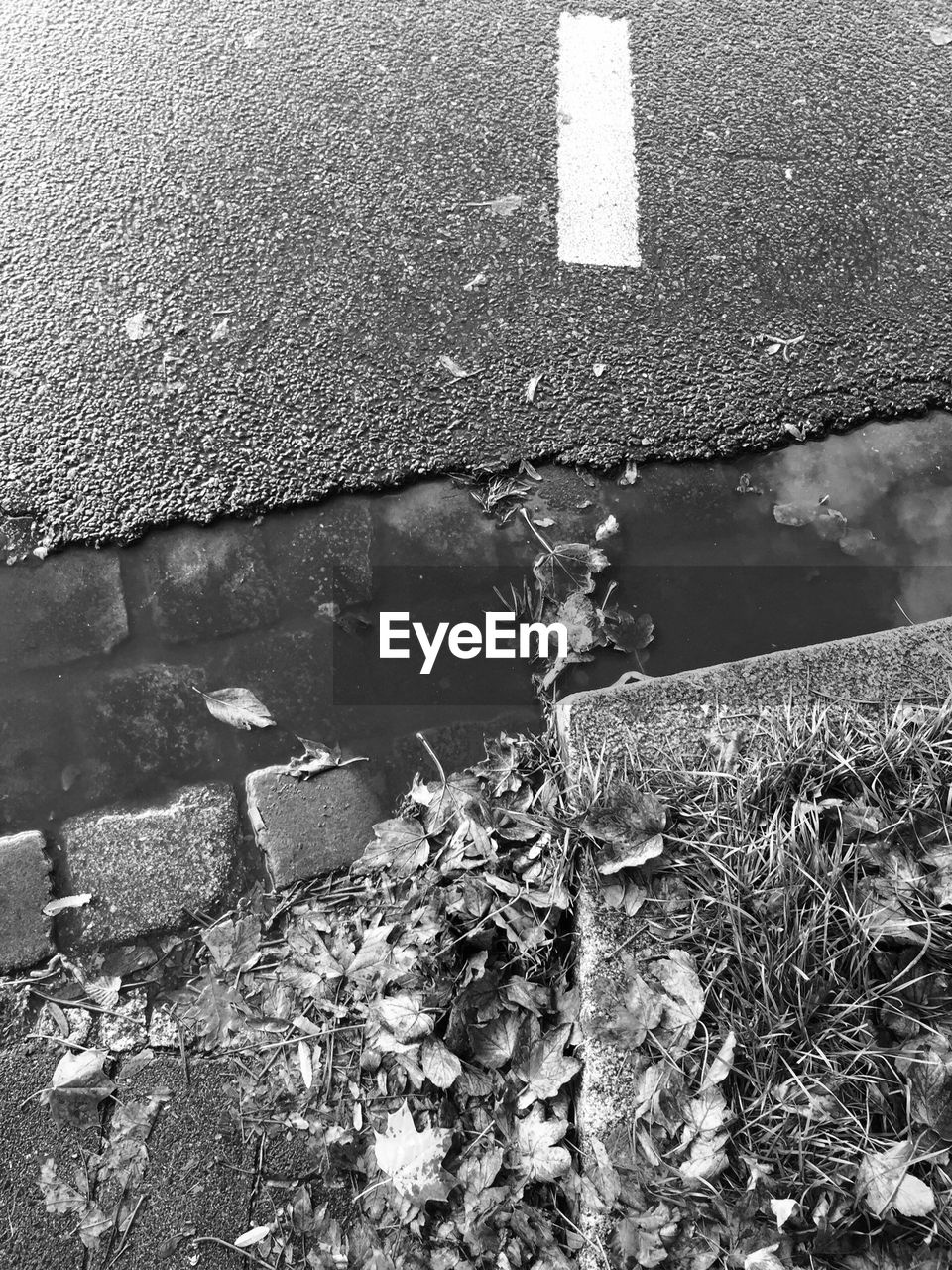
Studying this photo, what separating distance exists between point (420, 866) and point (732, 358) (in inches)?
68.9

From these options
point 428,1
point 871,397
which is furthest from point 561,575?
point 428,1

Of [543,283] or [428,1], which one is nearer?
[543,283]

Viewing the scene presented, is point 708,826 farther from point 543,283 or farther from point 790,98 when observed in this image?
point 790,98

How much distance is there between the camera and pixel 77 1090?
6.91 ft

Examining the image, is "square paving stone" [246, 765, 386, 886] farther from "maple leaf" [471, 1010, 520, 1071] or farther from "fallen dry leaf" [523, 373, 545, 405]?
"fallen dry leaf" [523, 373, 545, 405]

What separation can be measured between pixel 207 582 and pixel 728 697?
1446 millimetres

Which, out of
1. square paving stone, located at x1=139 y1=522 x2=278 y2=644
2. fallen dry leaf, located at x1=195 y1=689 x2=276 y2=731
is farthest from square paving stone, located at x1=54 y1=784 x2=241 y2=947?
square paving stone, located at x1=139 y1=522 x2=278 y2=644

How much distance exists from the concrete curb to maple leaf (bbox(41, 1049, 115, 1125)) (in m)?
1.16

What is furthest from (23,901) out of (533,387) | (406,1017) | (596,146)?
(596,146)

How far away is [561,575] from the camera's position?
8.41 feet

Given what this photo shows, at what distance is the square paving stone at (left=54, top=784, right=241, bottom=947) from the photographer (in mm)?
2287

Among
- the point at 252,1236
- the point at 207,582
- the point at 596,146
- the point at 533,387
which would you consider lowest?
the point at 252,1236

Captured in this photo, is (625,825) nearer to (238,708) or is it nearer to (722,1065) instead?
(722,1065)

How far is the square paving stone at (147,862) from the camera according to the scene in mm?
2287
